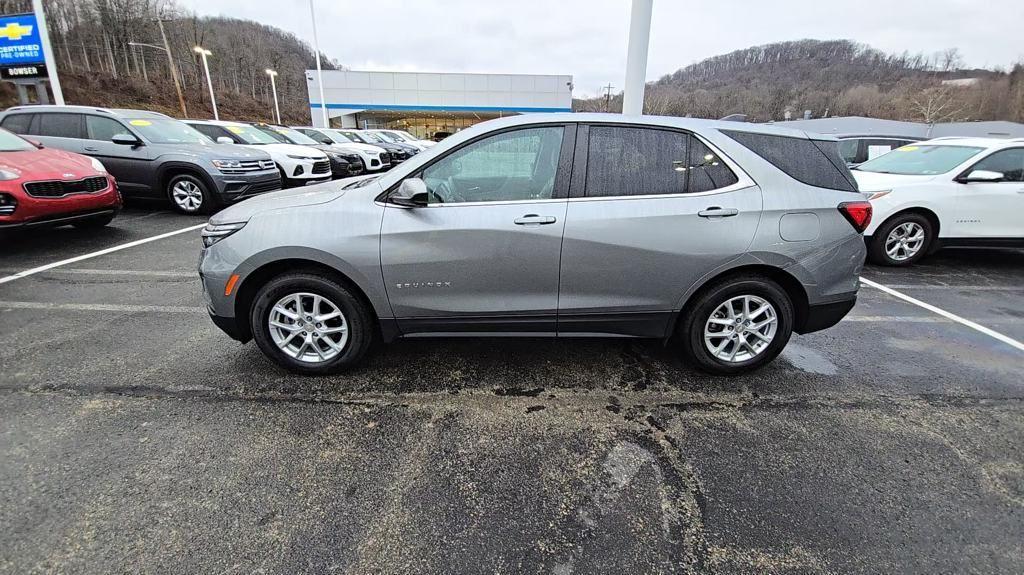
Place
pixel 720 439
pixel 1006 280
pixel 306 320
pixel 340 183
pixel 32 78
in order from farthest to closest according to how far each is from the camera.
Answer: pixel 32 78 → pixel 1006 280 → pixel 340 183 → pixel 306 320 → pixel 720 439

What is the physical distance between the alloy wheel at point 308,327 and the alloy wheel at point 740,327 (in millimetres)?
2492

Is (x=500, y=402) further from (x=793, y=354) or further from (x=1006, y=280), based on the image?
(x=1006, y=280)

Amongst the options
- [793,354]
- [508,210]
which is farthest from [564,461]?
[793,354]

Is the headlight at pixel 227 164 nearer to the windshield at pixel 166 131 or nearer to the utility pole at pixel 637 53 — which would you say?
the windshield at pixel 166 131

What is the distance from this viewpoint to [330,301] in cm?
307

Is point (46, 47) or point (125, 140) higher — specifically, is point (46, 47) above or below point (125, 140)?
above

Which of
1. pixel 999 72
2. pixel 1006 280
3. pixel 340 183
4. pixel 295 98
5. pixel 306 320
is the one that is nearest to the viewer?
pixel 306 320

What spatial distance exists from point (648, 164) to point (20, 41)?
1943cm

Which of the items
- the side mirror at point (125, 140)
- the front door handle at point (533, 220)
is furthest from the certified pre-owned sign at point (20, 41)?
the front door handle at point (533, 220)

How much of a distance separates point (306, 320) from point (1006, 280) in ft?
26.5

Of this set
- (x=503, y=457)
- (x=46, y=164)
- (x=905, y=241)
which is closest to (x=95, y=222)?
(x=46, y=164)

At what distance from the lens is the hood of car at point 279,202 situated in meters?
3.07

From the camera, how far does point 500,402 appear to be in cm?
301

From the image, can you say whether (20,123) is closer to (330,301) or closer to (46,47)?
(46,47)
